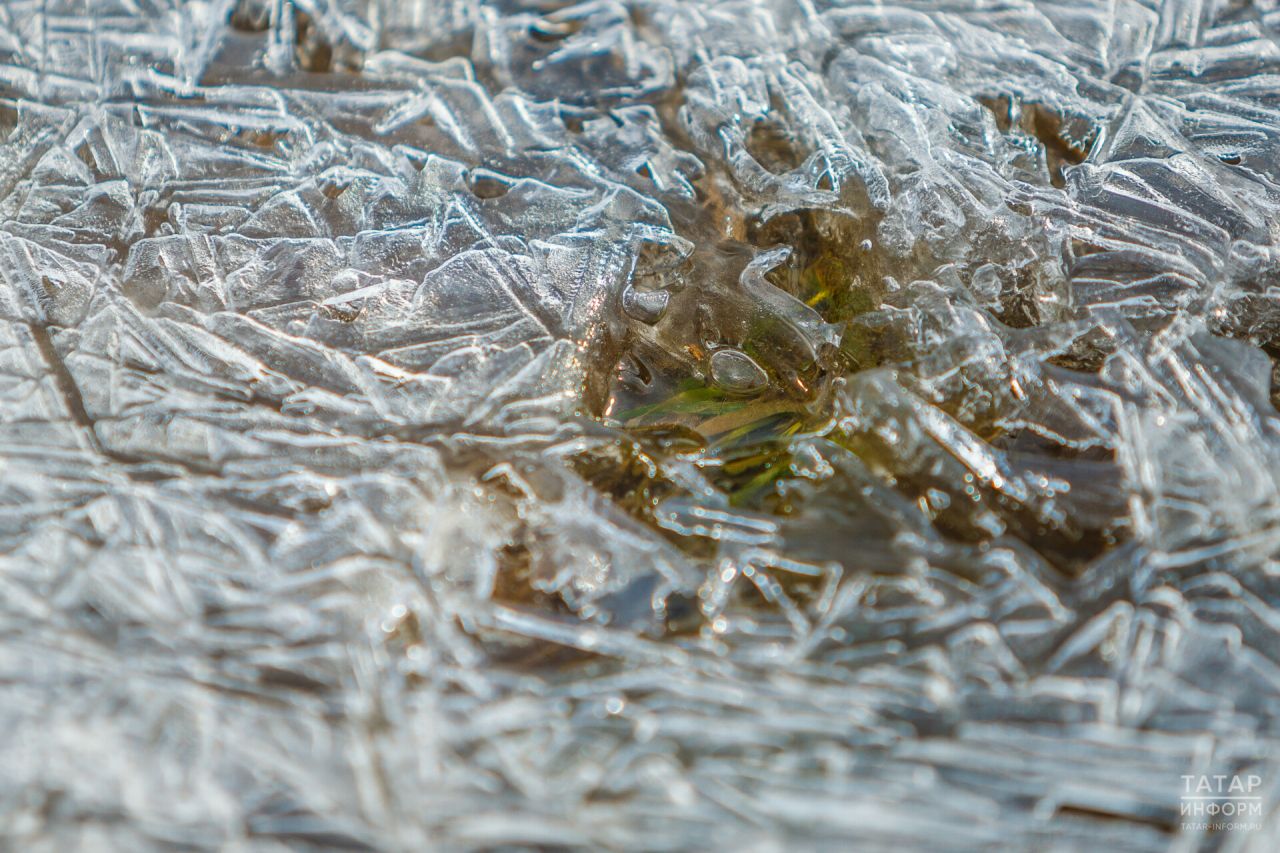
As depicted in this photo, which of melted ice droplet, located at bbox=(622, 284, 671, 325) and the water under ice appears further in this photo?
melted ice droplet, located at bbox=(622, 284, 671, 325)

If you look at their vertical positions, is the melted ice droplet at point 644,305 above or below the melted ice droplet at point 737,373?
above

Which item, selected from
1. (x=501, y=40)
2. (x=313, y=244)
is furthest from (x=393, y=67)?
(x=313, y=244)

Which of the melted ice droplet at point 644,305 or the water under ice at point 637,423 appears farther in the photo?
the melted ice droplet at point 644,305

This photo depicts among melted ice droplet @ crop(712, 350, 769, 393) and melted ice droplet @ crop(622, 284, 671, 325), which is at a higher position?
melted ice droplet @ crop(622, 284, 671, 325)
